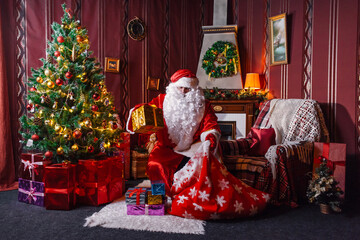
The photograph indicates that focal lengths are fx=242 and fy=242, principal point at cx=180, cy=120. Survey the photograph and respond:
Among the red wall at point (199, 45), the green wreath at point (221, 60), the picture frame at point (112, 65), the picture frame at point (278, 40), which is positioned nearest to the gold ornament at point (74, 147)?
the red wall at point (199, 45)

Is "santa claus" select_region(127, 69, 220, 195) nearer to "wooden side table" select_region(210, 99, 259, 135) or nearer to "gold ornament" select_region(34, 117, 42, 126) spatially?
"gold ornament" select_region(34, 117, 42, 126)

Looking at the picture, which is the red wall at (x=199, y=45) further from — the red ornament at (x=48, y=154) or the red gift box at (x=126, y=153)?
the red ornament at (x=48, y=154)

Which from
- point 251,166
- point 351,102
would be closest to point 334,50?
point 351,102

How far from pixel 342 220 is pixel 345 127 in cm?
144

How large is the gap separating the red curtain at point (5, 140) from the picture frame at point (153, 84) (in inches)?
88.5

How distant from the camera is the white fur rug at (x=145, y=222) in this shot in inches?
84.5

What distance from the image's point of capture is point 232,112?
439cm

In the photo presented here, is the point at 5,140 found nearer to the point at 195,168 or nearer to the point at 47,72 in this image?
the point at 47,72

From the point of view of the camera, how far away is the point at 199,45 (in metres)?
5.13

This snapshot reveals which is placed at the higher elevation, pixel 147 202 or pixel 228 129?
pixel 228 129

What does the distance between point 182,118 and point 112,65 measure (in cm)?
211

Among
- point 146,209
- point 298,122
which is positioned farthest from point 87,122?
point 298,122

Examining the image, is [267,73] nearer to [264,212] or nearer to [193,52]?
[193,52]

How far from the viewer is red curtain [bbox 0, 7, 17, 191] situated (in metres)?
3.38
